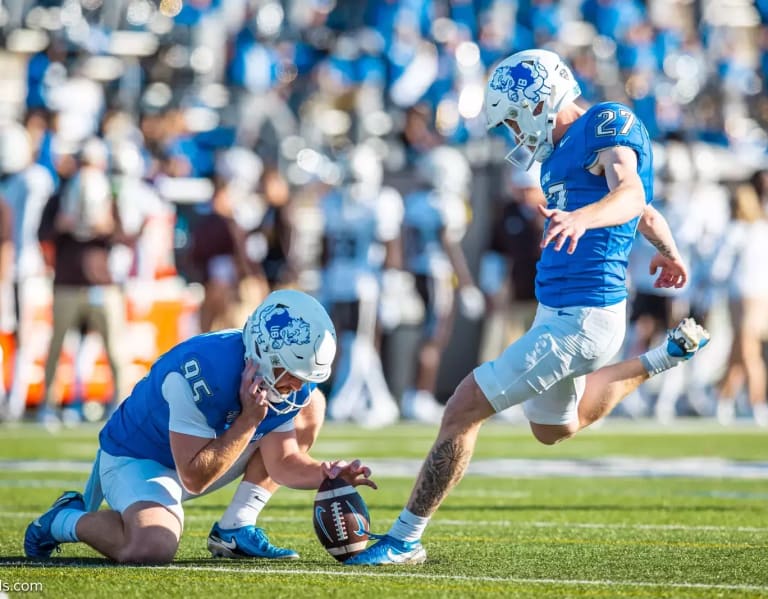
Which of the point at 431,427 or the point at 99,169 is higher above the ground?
the point at 99,169

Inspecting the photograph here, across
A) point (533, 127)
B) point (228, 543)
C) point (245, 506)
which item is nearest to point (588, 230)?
point (533, 127)

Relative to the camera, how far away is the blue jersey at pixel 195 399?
5270 millimetres

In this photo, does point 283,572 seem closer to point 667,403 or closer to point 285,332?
point 285,332

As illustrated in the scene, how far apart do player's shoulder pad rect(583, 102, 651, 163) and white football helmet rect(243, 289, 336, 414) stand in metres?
1.21

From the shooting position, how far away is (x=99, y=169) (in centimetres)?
1303

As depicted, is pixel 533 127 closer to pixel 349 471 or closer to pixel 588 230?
pixel 588 230

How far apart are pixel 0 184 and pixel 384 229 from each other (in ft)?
12.3

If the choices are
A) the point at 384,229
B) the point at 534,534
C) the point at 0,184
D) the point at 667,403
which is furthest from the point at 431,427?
the point at 534,534

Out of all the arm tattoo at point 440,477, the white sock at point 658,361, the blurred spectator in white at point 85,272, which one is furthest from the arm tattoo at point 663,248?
the blurred spectator in white at point 85,272

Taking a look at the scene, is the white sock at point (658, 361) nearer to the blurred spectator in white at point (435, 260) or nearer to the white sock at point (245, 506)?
the white sock at point (245, 506)

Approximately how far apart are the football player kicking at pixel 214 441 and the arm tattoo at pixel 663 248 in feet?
5.12

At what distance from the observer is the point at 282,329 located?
513 cm

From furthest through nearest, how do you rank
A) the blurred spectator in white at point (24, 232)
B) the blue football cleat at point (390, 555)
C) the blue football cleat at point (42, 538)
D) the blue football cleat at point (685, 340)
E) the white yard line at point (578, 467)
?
the blurred spectator in white at point (24, 232)
the white yard line at point (578, 467)
the blue football cleat at point (685, 340)
the blue football cleat at point (42, 538)
the blue football cleat at point (390, 555)

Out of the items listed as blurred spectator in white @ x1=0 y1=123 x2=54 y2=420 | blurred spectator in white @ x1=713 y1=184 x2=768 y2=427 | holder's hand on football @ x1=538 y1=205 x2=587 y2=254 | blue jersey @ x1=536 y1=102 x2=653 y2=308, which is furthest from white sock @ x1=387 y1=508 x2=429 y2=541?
blurred spectator in white @ x1=713 y1=184 x2=768 y2=427
